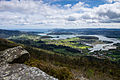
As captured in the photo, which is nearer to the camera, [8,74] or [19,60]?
[8,74]

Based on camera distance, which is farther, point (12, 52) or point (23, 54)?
point (23, 54)

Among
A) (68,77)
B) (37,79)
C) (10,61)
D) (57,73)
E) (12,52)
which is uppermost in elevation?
(12,52)

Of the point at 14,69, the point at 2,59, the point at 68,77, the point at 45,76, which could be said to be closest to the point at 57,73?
the point at 68,77

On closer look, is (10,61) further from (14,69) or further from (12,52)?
(14,69)

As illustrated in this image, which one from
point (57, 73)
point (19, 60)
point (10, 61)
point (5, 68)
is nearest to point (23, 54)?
point (19, 60)

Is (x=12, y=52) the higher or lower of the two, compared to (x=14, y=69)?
higher

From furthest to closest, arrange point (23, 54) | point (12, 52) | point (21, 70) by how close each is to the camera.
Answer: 1. point (23, 54)
2. point (12, 52)
3. point (21, 70)

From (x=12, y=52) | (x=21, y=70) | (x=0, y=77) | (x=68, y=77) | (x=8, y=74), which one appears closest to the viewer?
(x=0, y=77)

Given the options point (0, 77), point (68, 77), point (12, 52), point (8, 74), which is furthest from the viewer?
point (68, 77)

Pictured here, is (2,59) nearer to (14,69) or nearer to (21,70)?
(14,69)
